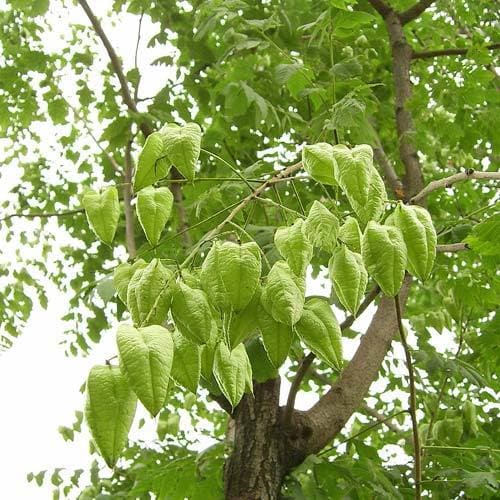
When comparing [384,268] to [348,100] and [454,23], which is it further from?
[454,23]

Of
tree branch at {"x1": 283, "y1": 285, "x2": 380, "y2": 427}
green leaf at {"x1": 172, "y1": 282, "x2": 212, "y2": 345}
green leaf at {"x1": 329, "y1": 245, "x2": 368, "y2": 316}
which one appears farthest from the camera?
tree branch at {"x1": 283, "y1": 285, "x2": 380, "y2": 427}

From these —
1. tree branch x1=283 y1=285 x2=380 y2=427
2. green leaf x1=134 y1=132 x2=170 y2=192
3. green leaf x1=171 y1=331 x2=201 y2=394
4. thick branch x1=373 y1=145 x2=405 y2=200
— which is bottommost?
green leaf x1=171 y1=331 x2=201 y2=394

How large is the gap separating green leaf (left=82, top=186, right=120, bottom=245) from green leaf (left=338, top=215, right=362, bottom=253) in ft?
1.65

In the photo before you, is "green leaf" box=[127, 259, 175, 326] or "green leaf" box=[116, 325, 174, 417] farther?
"green leaf" box=[127, 259, 175, 326]

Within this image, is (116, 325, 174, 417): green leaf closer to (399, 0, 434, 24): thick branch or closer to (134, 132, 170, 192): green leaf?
(134, 132, 170, 192): green leaf

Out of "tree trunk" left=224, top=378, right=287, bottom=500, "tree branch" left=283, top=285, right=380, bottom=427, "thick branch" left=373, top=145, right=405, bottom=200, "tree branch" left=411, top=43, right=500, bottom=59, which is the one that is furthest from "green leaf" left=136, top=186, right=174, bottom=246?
"tree branch" left=411, top=43, right=500, bottom=59

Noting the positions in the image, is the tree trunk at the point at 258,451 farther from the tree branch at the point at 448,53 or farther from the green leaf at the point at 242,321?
the tree branch at the point at 448,53

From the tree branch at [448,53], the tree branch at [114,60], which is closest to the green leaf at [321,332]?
the tree branch at [114,60]

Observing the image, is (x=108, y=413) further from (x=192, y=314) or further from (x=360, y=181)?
(x=360, y=181)

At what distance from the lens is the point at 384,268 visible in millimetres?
1373

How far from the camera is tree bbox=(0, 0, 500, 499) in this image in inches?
55.2

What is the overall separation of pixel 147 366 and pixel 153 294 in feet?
0.70

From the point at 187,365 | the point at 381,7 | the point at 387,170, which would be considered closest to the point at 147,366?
the point at 187,365

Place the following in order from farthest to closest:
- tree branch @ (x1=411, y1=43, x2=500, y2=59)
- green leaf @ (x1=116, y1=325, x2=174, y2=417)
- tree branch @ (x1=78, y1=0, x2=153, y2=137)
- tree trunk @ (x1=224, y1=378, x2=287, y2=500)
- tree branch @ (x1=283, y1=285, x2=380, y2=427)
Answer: tree branch @ (x1=411, y1=43, x2=500, y2=59), tree branch @ (x1=78, y1=0, x2=153, y2=137), tree trunk @ (x1=224, y1=378, x2=287, y2=500), tree branch @ (x1=283, y1=285, x2=380, y2=427), green leaf @ (x1=116, y1=325, x2=174, y2=417)
